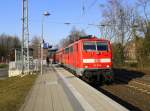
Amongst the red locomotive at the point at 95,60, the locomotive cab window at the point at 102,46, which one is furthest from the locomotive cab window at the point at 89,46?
the locomotive cab window at the point at 102,46

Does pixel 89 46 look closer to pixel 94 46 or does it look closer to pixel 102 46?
pixel 94 46

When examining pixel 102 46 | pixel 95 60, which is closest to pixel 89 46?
pixel 102 46

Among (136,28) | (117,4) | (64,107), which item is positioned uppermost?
(117,4)

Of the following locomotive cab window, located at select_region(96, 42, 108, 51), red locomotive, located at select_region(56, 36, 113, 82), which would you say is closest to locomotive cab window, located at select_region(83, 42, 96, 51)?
red locomotive, located at select_region(56, 36, 113, 82)

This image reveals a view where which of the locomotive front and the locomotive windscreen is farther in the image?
the locomotive windscreen

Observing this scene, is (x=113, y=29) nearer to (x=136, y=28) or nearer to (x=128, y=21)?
(x=128, y=21)

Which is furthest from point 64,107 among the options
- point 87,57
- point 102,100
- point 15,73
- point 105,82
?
point 15,73

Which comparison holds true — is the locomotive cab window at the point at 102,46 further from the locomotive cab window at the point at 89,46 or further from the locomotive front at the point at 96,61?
the locomotive cab window at the point at 89,46

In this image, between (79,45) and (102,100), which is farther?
(79,45)

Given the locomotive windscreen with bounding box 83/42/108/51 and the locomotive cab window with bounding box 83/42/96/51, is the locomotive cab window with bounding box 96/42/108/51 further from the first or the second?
the locomotive cab window with bounding box 83/42/96/51

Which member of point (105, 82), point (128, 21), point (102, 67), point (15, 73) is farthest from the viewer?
point (128, 21)

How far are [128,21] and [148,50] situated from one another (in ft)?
32.9

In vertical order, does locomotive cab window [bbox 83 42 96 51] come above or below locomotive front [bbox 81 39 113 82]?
above

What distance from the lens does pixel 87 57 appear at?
2541 centimetres
